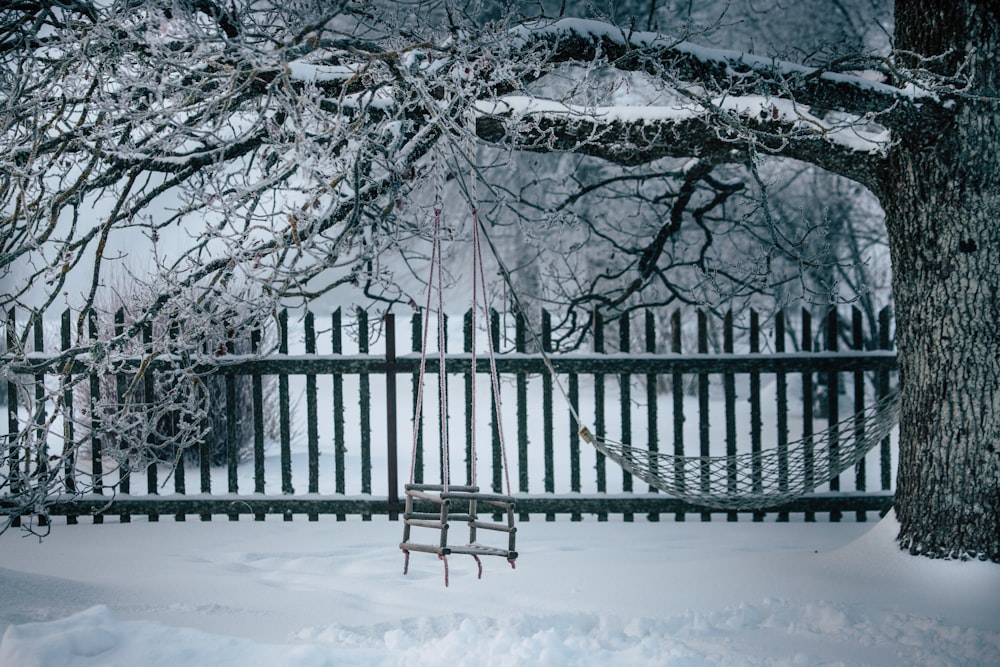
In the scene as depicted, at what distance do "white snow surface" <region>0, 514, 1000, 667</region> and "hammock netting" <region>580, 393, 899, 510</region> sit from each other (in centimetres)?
38

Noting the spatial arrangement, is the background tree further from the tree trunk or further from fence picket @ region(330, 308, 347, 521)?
fence picket @ region(330, 308, 347, 521)

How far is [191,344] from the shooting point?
4.53 meters

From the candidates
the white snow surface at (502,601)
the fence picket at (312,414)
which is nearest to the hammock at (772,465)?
the white snow surface at (502,601)

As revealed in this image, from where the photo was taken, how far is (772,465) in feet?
17.7

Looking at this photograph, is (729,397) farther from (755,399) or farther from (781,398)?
(781,398)

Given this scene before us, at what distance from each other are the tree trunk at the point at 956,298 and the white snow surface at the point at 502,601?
285 millimetres

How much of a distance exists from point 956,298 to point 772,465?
1532mm

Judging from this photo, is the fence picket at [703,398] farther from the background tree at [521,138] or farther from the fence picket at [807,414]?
the background tree at [521,138]

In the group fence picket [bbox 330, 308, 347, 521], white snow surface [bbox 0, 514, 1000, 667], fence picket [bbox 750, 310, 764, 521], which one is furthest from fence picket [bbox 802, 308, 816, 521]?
fence picket [bbox 330, 308, 347, 521]

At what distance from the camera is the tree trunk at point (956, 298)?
4.46 meters

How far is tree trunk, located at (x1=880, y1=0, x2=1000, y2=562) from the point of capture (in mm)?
4457

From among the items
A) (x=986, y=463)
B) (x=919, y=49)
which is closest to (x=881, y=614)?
(x=986, y=463)

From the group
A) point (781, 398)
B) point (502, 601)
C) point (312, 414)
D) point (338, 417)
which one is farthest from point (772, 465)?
point (312, 414)

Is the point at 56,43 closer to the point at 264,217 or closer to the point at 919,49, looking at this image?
the point at 264,217
